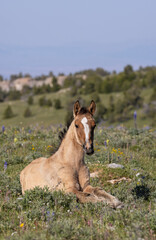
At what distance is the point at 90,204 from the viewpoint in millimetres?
7242

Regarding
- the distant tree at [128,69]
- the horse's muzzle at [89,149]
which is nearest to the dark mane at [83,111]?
the horse's muzzle at [89,149]

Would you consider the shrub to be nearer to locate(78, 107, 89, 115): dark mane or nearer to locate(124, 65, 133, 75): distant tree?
locate(124, 65, 133, 75): distant tree

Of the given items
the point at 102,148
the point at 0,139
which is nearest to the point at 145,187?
the point at 102,148

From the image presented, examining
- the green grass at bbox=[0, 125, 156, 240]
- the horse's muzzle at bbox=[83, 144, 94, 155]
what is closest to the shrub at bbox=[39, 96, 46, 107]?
the green grass at bbox=[0, 125, 156, 240]

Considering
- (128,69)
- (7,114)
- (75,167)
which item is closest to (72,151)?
(75,167)

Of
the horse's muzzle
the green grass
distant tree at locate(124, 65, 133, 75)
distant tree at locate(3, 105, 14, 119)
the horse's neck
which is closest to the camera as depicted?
the green grass

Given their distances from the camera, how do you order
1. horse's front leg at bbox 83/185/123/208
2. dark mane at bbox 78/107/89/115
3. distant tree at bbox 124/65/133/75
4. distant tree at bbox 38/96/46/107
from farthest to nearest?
distant tree at bbox 124/65/133/75, distant tree at bbox 38/96/46/107, dark mane at bbox 78/107/89/115, horse's front leg at bbox 83/185/123/208

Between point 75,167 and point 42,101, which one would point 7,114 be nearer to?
point 42,101

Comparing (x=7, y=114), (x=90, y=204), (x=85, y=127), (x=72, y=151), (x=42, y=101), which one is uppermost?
(x=85, y=127)

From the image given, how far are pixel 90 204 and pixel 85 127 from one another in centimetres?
152

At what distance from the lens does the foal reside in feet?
24.1

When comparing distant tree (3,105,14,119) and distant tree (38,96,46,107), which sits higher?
distant tree (38,96,46,107)

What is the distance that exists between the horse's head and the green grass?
1117 mm

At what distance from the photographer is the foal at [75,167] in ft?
24.1
